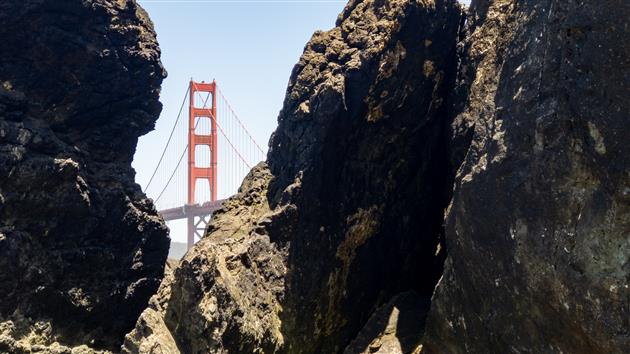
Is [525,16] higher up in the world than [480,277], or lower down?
higher up

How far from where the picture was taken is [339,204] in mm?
7707

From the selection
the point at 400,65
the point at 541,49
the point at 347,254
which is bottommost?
the point at 347,254

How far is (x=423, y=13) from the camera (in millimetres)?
8242

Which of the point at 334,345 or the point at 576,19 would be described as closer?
the point at 576,19

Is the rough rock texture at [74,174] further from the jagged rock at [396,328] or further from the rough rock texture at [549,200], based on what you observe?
the rough rock texture at [549,200]

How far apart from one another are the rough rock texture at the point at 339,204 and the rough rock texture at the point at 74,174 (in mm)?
1899

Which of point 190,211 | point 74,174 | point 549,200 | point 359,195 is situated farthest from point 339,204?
point 190,211

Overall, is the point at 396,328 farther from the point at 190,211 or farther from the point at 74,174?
the point at 190,211

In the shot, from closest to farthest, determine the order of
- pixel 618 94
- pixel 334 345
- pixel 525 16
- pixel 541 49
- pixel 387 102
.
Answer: pixel 618 94 → pixel 541 49 → pixel 525 16 → pixel 334 345 → pixel 387 102

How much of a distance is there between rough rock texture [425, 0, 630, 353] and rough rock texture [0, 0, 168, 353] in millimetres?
4888

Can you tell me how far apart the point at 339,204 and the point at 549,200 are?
3.35m

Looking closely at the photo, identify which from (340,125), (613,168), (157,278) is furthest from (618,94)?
(157,278)

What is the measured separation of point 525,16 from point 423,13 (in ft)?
9.71

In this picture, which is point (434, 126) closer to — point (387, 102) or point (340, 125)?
point (387, 102)
